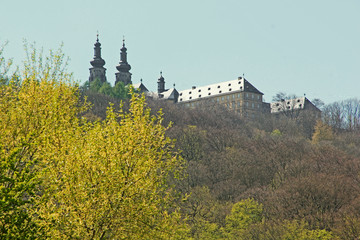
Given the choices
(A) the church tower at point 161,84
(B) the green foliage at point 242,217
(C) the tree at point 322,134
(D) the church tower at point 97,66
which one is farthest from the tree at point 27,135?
(A) the church tower at point 161,84

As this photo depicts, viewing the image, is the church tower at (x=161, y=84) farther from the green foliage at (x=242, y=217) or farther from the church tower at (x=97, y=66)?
the green foliage at (x=242, y=217)

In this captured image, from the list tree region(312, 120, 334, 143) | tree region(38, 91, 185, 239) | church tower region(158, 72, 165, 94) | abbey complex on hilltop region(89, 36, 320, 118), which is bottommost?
tree region(38, 91, 185, 239)

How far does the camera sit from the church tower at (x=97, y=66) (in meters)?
136

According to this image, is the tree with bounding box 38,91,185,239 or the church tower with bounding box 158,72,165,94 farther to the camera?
the church tower with bounding box 158,72,165,94

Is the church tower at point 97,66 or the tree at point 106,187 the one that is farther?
the church tower at point 97,66

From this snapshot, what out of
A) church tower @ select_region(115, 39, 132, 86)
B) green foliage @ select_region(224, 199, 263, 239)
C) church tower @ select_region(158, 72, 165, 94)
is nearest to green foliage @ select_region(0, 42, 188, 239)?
green foliage @ select_region(224, 199, 263, 239)

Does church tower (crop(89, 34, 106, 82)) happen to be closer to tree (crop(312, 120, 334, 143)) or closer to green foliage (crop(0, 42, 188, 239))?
tree (crop(312, 120, 334, 143))

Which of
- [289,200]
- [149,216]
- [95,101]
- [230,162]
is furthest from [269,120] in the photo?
[149,216]

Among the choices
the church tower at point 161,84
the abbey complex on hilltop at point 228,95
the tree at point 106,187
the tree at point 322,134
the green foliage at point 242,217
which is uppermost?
the church tower at point 161,84

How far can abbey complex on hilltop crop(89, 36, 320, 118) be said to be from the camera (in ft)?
452

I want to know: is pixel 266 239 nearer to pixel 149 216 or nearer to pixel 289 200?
pixel 289 200

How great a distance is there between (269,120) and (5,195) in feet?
383

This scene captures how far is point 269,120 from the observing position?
12725 centimetres

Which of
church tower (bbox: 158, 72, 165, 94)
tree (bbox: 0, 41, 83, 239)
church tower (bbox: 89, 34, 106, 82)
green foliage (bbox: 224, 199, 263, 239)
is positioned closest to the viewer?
tree (bbox: 0, 41, 83, 239)
